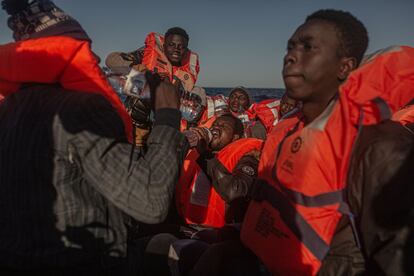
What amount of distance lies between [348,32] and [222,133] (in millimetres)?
2720

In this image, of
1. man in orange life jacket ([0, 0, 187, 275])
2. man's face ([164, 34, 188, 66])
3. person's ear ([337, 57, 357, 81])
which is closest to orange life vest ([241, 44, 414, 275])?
person's ear ([337, 57, 357, 81])

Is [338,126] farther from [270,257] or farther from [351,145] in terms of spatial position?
[270,257]

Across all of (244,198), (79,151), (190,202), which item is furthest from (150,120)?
(79,151)

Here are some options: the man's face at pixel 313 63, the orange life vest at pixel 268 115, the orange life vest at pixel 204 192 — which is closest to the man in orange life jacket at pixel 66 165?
the man's face at pixel 313 63

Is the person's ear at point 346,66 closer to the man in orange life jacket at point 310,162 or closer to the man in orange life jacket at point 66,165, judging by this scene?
the man in orange life jacket at point 310,162

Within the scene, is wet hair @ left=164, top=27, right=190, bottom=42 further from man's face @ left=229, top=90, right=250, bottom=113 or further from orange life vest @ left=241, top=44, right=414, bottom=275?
orange life vest @ left=241, top=44, right=414, bottom=275

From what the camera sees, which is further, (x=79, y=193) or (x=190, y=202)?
(x=190, y=202)

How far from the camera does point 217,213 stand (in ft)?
13.5

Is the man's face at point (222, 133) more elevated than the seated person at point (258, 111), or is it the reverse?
the man's face at point (222, 133)

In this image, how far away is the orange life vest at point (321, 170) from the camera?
5.82 ft

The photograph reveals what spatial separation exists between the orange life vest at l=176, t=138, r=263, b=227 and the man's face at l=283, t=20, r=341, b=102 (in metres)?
1.74

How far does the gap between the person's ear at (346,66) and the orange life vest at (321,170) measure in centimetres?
24

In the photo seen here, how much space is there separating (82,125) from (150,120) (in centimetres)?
409

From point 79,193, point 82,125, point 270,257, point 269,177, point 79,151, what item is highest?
point 82,125
